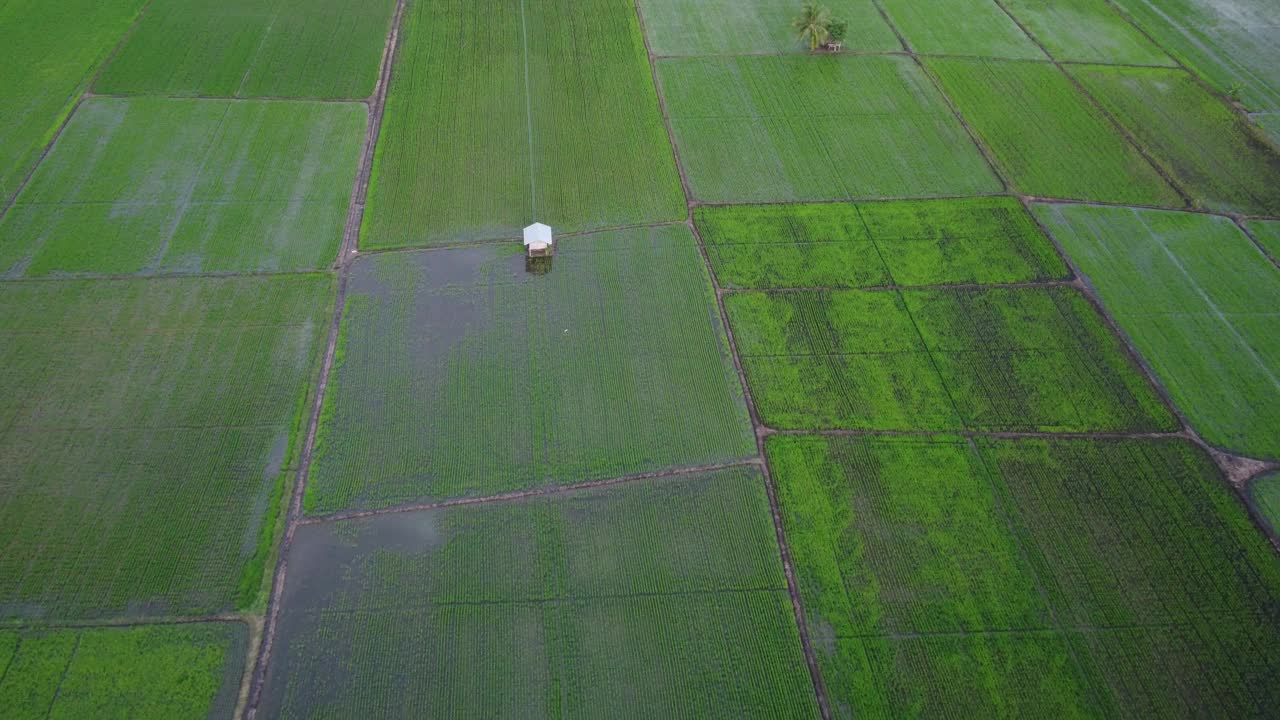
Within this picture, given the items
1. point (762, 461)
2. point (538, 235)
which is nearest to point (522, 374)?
point (538, 235)

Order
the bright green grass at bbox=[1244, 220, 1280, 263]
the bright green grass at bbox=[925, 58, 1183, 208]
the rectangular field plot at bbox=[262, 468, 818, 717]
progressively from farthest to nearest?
the bright green grass at bbox=[925, 58, 1183, 208], the bright green grass at bbox=[1244, 220, 1280, 263], the rectangular field plot at bbox=[262, 468, 818, 717]

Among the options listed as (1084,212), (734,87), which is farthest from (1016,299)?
(734,87)

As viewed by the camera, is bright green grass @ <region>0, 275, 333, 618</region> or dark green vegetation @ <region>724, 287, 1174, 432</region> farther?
dark green vegetation @ <region>724, 287, 1174, 432</region>

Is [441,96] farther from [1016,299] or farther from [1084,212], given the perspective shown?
[1084,212]

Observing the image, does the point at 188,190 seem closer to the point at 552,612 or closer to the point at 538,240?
the point at 538,240

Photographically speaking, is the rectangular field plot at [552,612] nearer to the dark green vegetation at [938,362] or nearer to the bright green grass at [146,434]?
the bright green grass at [146,434]

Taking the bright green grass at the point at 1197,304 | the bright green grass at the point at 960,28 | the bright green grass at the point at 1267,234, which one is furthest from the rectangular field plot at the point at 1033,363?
the bright green grass at the point at 960,28

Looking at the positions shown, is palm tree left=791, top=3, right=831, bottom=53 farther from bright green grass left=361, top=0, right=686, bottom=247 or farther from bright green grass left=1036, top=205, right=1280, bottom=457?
bright green grass left=1036, top=205, right=1280, bottom=457

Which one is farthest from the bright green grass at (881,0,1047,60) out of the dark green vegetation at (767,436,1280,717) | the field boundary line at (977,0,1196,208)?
the dark green vegetation at (767,436,1280,717)
